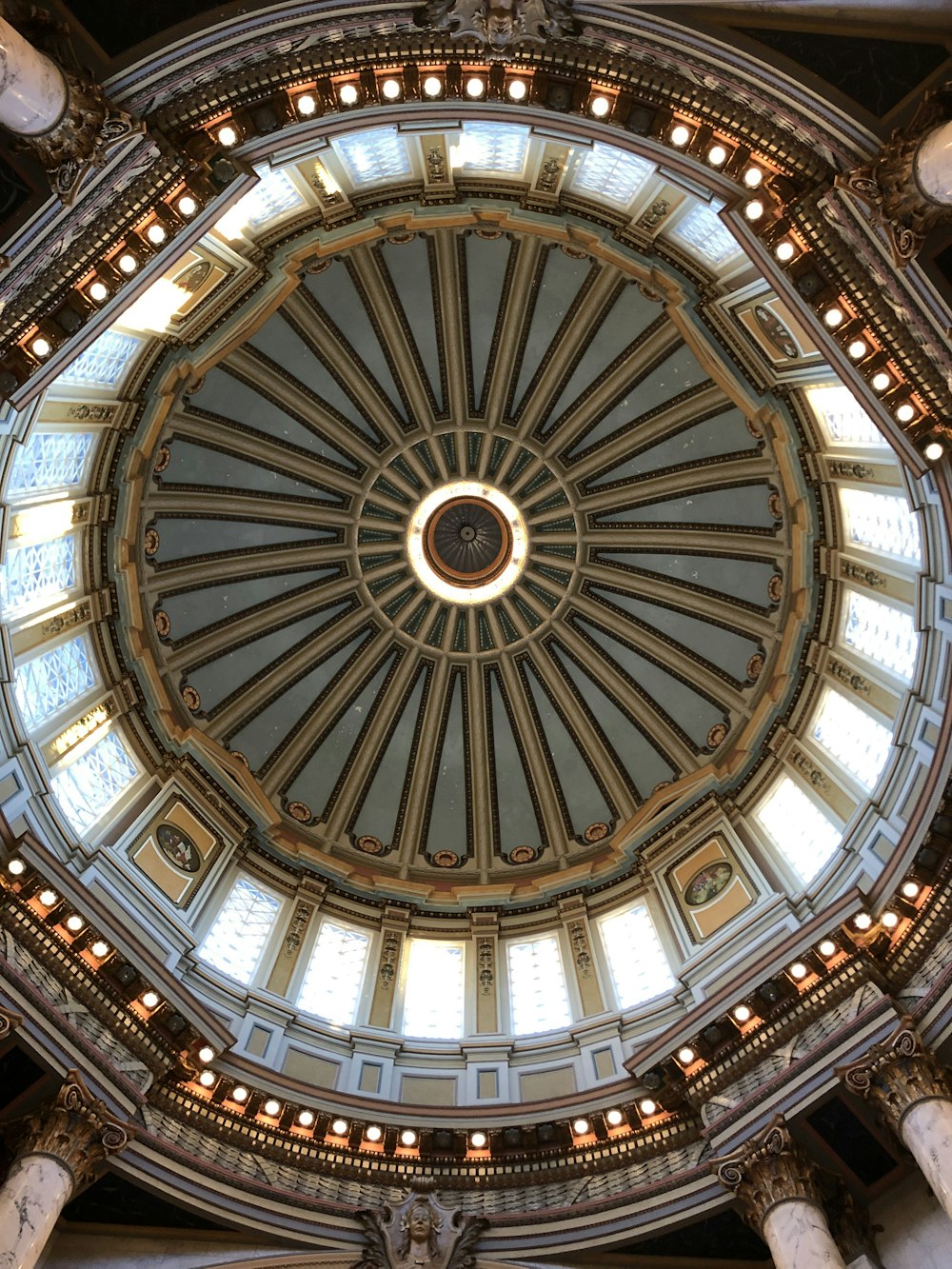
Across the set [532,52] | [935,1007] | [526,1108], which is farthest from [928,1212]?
[532,52]

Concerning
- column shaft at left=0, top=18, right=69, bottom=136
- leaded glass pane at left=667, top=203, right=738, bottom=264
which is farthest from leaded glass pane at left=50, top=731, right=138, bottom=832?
leaded glass pane at left=667, top=203, right=738, bottom=264

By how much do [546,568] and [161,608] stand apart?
39.1 ft

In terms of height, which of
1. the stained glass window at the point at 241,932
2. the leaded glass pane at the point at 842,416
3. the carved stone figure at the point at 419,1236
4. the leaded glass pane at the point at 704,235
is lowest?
the carved stone figure at the point at 419,1236

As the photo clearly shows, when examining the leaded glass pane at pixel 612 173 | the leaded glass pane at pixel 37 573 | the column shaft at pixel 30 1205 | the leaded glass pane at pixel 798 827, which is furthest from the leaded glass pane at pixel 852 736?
the leaded glass pane at pixel 37 573

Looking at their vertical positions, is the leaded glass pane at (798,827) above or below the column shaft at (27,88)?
below

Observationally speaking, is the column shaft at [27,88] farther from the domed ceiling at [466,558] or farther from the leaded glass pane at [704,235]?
the domed ceiling at [466,558]

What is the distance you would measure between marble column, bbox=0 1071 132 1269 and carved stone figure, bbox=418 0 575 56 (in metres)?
14.6

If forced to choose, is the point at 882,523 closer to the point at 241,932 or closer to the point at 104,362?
the point at 104,362

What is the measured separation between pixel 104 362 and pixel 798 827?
1679cm

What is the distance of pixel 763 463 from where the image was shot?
26188 mm

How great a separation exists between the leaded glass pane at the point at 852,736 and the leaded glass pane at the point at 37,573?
1620 centimetres

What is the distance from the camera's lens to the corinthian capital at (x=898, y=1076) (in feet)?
43.6

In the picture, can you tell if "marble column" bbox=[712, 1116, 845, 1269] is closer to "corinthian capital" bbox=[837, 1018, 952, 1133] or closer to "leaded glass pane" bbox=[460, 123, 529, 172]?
"corinthian capital" bbox=[837, 1018, 952, 1133]

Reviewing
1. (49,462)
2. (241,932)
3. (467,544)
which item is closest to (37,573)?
(49,462)
